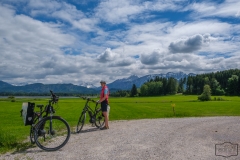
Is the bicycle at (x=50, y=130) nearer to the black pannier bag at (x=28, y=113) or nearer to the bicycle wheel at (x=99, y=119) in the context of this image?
the black pannier bag at (x=28, y=113)

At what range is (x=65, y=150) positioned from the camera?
9023mm

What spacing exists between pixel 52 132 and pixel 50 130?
121 mm

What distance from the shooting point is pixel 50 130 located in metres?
10.1

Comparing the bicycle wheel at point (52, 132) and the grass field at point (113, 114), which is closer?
the bicycle wheel at point (52, 132)

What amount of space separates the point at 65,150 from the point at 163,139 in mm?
4367

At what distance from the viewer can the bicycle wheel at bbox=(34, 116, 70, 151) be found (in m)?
9.48

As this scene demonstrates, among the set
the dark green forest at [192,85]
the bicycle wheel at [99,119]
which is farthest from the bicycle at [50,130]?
the dark green forest at [192,85]

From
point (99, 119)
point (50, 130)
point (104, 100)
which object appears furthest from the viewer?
point (99, 119)

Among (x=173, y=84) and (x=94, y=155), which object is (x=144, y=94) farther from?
(x=94, y=155)

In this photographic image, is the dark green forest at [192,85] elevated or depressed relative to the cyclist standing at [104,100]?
elevated

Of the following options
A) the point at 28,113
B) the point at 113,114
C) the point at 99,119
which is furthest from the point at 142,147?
the point at 113,114

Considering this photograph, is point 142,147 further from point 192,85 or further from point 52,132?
point 192,85

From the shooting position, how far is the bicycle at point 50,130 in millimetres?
9477

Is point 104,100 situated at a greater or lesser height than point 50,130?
greater
